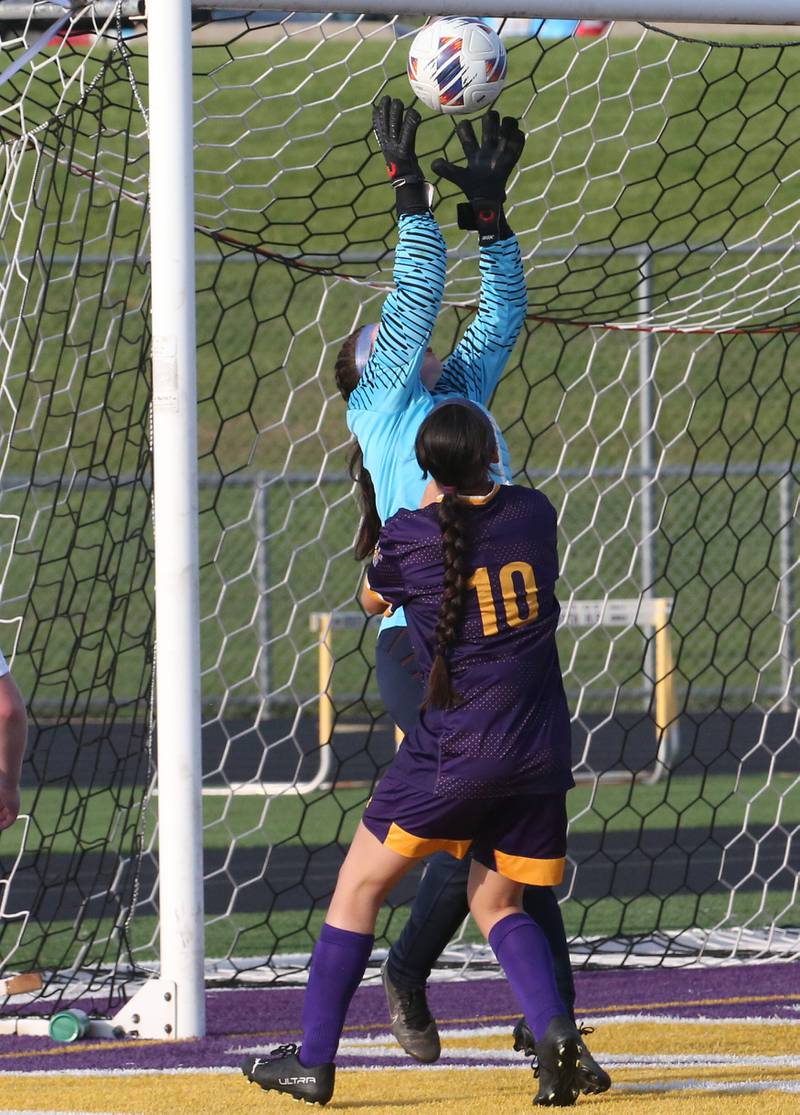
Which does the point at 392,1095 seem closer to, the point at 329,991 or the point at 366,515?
the point at 329,991

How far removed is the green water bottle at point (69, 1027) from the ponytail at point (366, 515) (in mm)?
1291

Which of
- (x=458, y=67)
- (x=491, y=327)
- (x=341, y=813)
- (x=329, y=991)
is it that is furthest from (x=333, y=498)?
(x=329, y=991)

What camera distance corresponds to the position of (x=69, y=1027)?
4152 mm

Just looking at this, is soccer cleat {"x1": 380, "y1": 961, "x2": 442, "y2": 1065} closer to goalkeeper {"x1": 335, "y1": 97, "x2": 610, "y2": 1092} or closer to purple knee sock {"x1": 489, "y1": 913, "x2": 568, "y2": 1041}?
goalkeeper {"x1": 335, "y1": 97, "x2": 610, "y2": 1092}

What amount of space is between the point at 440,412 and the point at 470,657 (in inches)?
18.9

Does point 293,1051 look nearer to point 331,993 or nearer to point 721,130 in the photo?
point 331,993

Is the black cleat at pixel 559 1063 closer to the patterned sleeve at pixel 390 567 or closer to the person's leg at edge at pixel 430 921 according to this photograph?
the person's leg at edge at pixel 430 921

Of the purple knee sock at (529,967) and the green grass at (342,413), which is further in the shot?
the green grass at (342,413)

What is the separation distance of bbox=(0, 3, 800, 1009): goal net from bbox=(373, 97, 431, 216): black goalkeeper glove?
63cm

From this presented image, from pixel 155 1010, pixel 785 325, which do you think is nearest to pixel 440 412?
pixel 155 1010

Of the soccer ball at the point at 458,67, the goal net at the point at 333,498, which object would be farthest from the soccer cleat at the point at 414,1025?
the soccer ball at the point at 458,67

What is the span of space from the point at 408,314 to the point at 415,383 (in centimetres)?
17

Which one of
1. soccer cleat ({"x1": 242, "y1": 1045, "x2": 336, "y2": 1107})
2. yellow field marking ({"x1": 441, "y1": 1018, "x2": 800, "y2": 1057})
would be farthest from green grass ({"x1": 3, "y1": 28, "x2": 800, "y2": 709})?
soccer cleat ({"x1": 242, "y1": 1045, "x2": 336, "y2": 1107})

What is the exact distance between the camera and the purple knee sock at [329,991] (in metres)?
3.38
